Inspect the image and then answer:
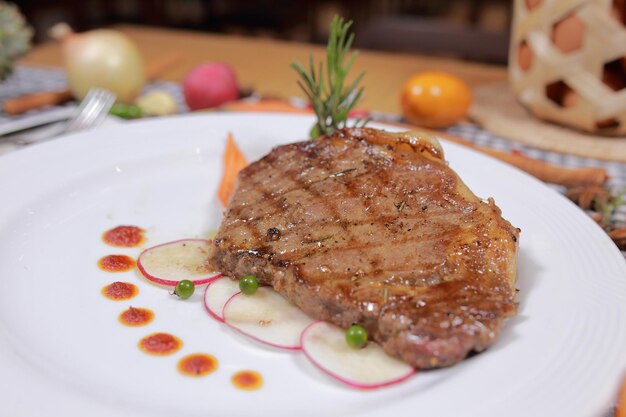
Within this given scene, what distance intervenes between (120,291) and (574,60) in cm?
288

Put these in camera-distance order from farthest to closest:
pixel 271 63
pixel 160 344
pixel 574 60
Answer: pixel 271 63 < pixel 574 60 < pixel 160 344

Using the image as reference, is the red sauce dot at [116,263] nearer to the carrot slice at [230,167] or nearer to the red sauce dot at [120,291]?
the red sauce dot at [120,291]

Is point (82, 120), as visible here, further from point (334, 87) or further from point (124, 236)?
point (334, 87)

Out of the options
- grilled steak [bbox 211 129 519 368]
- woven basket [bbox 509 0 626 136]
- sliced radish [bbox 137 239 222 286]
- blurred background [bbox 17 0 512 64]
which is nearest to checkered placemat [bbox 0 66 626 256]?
woven basket [bbox 509 0 626 136]

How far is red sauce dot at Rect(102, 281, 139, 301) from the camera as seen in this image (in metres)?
2.14

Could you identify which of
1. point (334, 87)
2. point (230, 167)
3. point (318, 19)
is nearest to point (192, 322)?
point (230, 167)

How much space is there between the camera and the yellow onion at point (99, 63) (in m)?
4.25

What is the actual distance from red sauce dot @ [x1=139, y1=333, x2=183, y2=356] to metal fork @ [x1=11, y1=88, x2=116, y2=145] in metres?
2.02

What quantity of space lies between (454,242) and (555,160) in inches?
77.4

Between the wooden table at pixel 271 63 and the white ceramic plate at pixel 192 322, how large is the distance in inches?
79.9

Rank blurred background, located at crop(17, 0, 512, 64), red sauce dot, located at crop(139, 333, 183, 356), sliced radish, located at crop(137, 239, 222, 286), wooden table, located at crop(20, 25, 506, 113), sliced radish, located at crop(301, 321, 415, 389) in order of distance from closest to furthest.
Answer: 1. sliced radish, located at crop(301, 321, 415, 389)
2. red sauce dot, located at crop(139, 333, 183, 356)
3. sliced radish, located at crop(137, 239, 222, 286)
4. wooden table, located at crop(20, 25, 506, 113)
5. blurred background, located at crop(17, 0, 512, 64)

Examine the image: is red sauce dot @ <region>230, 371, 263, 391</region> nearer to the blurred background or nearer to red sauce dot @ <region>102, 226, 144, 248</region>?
red sauce dot @ <region>102, 226, 144, 248</region>

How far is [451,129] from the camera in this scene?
4.12m

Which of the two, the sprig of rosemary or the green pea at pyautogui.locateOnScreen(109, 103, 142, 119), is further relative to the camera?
the green pea at pyautogui.locateOnScreen(109, 103, 142, 119)
